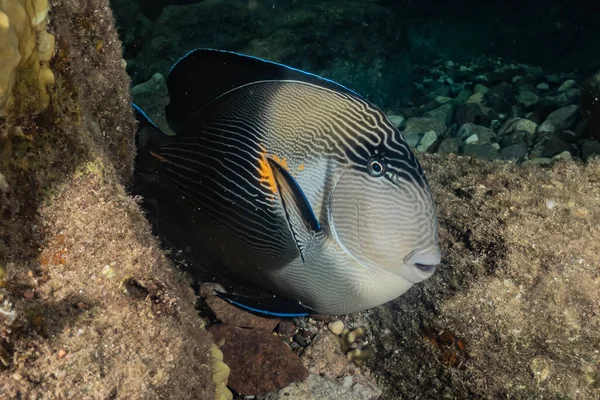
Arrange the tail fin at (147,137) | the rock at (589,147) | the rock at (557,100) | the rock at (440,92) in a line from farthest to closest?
1. the rock at (440,92)
2. the rock at (557,100)
3. the rock at (589,147)
4. the tail fin at (147,137)

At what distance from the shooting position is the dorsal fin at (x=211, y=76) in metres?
2.06

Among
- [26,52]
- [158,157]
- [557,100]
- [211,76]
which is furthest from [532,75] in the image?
[26,52]

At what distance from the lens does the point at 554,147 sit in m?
5.67

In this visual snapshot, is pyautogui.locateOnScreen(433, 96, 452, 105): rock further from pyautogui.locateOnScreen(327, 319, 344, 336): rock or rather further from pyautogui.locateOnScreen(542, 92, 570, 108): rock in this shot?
pyautogui.locateOnScreen(327, 319, 344, 336): rock

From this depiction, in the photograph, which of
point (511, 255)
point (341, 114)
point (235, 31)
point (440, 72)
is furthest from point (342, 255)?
point (440, 72)

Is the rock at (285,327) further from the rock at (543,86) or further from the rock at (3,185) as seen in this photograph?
the rock at (543,86)

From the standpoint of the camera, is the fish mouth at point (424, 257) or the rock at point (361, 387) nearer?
the fish mouth at point (424, 257)

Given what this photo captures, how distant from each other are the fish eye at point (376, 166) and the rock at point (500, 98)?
23.6 ft

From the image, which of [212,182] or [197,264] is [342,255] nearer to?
[212,182]

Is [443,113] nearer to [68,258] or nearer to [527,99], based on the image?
[527,99]

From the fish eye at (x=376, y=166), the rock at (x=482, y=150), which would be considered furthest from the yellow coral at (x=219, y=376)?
the rock at (x=482, y=150)

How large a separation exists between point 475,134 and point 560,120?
118cm

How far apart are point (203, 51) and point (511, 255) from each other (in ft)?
6.46

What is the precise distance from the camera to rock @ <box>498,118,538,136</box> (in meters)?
6.55
